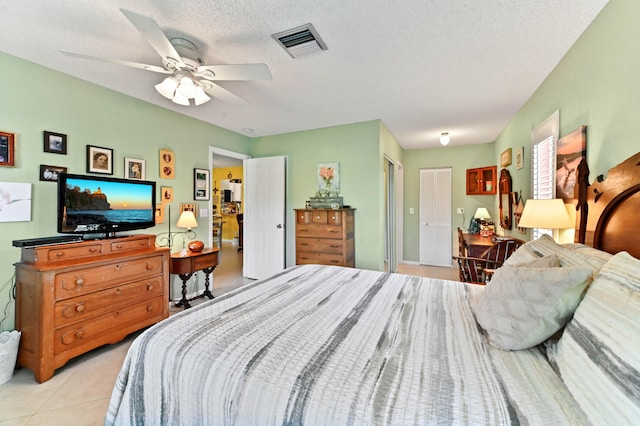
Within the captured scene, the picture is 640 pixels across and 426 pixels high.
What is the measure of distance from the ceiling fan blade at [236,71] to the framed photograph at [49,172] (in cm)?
162

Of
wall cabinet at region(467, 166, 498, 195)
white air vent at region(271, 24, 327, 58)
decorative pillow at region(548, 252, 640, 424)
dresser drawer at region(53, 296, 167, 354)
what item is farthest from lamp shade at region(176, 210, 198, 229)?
wall cabinet at region(467, 166, 498, 195)

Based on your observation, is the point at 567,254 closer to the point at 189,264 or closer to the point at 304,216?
the point at 304,216

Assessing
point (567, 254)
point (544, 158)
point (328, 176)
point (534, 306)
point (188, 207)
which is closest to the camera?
point (534, 306)

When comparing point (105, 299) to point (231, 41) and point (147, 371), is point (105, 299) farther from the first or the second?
point (231, 41)

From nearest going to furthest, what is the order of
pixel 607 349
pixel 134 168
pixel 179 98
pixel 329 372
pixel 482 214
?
pixel 607 349 → pixel 329 372 → pixel 179 98 → pixel 134 168 → pixel 482 214

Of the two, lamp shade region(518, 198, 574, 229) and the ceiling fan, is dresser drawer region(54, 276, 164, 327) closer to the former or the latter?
the ceiling fan

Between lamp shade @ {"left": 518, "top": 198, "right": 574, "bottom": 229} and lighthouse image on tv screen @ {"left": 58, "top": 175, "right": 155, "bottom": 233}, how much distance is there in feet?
11.5

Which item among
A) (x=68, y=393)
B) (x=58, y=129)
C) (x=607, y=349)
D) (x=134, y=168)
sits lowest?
(x=68, y=393)

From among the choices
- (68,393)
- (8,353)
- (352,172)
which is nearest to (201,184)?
(352,172)

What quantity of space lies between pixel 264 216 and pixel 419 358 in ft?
12.0

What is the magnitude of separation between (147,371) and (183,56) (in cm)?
201

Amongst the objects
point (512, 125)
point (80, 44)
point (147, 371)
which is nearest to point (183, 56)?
point (80, 44)

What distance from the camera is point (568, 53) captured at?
1.98 metres

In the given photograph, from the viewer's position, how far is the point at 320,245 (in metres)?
3.57
